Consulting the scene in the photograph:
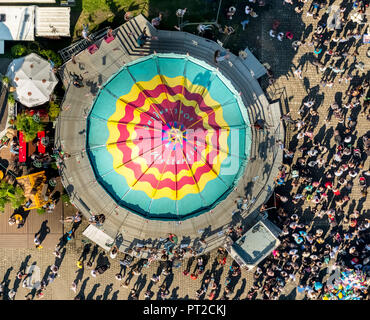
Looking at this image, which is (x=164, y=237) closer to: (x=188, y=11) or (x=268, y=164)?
(x=268, y=164)

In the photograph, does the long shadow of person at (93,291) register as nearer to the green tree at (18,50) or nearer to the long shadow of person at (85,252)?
the long shadow of person at (85,252)

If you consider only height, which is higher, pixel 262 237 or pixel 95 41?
pixel 95 41

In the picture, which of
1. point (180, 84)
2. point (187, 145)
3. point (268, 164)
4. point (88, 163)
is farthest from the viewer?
point (268, 164)

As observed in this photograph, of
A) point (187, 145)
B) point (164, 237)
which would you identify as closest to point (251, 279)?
point (164, 237)

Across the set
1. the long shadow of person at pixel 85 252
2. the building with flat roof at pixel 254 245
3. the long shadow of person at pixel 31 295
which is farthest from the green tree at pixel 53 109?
the building with flat roof at pixel 254 245

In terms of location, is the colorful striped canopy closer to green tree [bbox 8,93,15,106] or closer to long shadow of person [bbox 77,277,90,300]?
green tree [bbox 8,93,15,106]

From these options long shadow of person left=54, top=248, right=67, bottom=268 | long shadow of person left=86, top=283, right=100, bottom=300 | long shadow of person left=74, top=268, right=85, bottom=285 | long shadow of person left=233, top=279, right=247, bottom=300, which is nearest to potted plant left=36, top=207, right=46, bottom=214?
long shadow of person left=54, top=248, right=67, bottom=268

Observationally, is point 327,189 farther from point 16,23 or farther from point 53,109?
point 16,23
